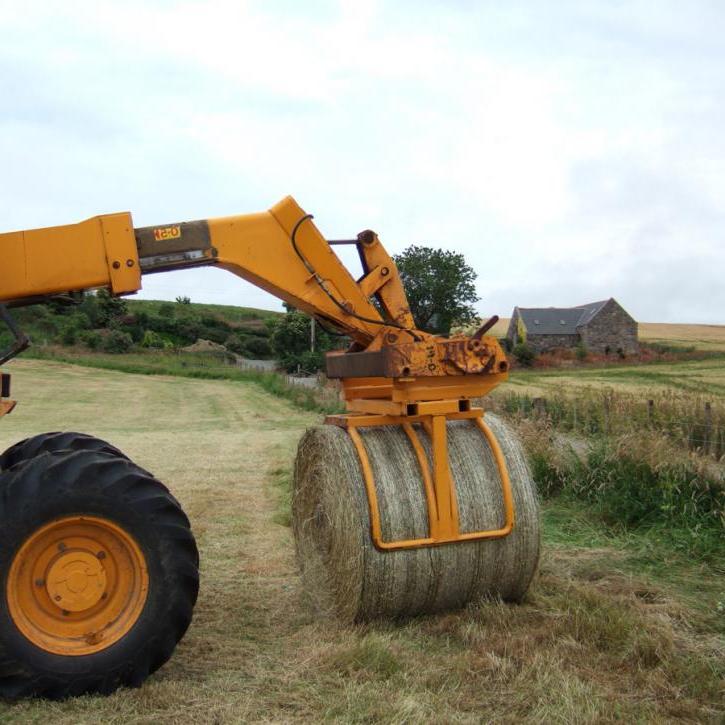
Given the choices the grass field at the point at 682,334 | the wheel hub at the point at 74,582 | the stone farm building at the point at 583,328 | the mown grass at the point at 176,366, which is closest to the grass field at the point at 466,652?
the wheel hub at the point at 74,582

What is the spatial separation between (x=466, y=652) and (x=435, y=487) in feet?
3.35

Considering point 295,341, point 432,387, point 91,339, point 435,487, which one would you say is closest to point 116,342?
point 91,339

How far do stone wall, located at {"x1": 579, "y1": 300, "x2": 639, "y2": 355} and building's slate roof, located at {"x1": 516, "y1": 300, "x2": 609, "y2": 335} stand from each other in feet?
1.70

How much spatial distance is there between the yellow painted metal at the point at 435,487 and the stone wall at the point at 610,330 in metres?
55.8

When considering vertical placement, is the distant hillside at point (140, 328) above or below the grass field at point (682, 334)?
above

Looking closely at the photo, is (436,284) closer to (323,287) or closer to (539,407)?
(539,407)

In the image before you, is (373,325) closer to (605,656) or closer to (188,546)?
(188,546)

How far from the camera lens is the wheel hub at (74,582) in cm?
418

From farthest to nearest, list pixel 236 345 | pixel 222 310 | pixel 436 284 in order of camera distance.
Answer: pixel 222 310 < pixel 236 345 < pixel 436 284

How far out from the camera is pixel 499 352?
17.4 ft

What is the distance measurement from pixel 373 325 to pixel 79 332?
5629cm

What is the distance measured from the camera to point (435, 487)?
16.5ft

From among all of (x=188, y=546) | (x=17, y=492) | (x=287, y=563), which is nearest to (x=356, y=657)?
(x=188, y=546)

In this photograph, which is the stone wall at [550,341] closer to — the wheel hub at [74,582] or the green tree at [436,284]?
the green tree at [436,284]
